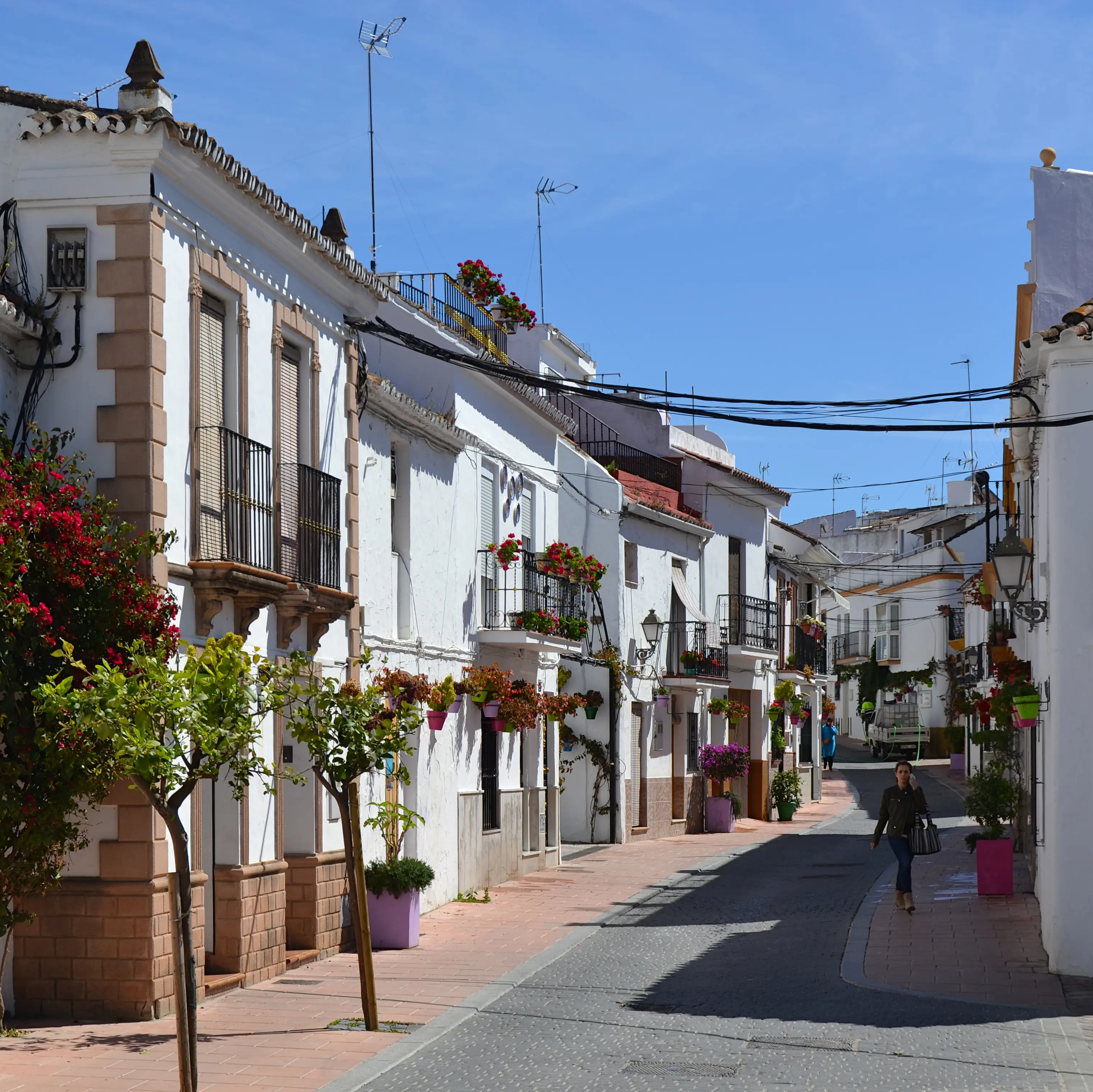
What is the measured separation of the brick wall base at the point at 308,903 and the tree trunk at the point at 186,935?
241 inches

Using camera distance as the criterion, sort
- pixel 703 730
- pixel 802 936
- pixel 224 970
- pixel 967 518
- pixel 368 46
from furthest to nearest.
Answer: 1. pixel 967 518
2. pixel 703 730
3. pixel 368 46
4. pixel 802 936
5. pixel 224 970

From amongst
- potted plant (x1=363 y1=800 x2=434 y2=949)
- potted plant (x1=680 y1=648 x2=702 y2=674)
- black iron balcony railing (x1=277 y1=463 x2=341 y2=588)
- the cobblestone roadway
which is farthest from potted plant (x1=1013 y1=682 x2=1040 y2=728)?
potted plant (x1=680 y1=648 x2=702 y2=674)

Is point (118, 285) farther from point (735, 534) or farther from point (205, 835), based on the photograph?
point (735, 534)

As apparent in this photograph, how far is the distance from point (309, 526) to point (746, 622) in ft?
73.0

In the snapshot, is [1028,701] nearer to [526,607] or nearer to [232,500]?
[232,500]

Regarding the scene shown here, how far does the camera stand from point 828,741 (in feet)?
184

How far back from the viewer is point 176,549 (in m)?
12.2

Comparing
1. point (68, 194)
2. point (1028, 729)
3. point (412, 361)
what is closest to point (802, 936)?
point (1028, 729)

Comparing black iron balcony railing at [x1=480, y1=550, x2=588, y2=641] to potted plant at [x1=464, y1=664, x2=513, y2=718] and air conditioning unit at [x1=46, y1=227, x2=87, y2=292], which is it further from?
air conditioning unit at [x1=46, y1=227, x2=87, y2=292]

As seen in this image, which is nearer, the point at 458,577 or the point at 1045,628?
the point at 1045,628

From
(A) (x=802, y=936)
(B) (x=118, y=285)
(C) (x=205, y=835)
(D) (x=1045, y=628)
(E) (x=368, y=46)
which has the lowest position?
(A) (x=802, y=936)

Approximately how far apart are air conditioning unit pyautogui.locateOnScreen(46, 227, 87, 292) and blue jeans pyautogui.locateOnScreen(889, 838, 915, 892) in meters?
11.0

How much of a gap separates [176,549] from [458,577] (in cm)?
829

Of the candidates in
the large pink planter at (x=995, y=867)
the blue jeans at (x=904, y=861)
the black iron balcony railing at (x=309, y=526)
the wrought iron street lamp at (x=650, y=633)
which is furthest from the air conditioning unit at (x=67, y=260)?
the wrought iron street lamp at (x=650, y=633)
